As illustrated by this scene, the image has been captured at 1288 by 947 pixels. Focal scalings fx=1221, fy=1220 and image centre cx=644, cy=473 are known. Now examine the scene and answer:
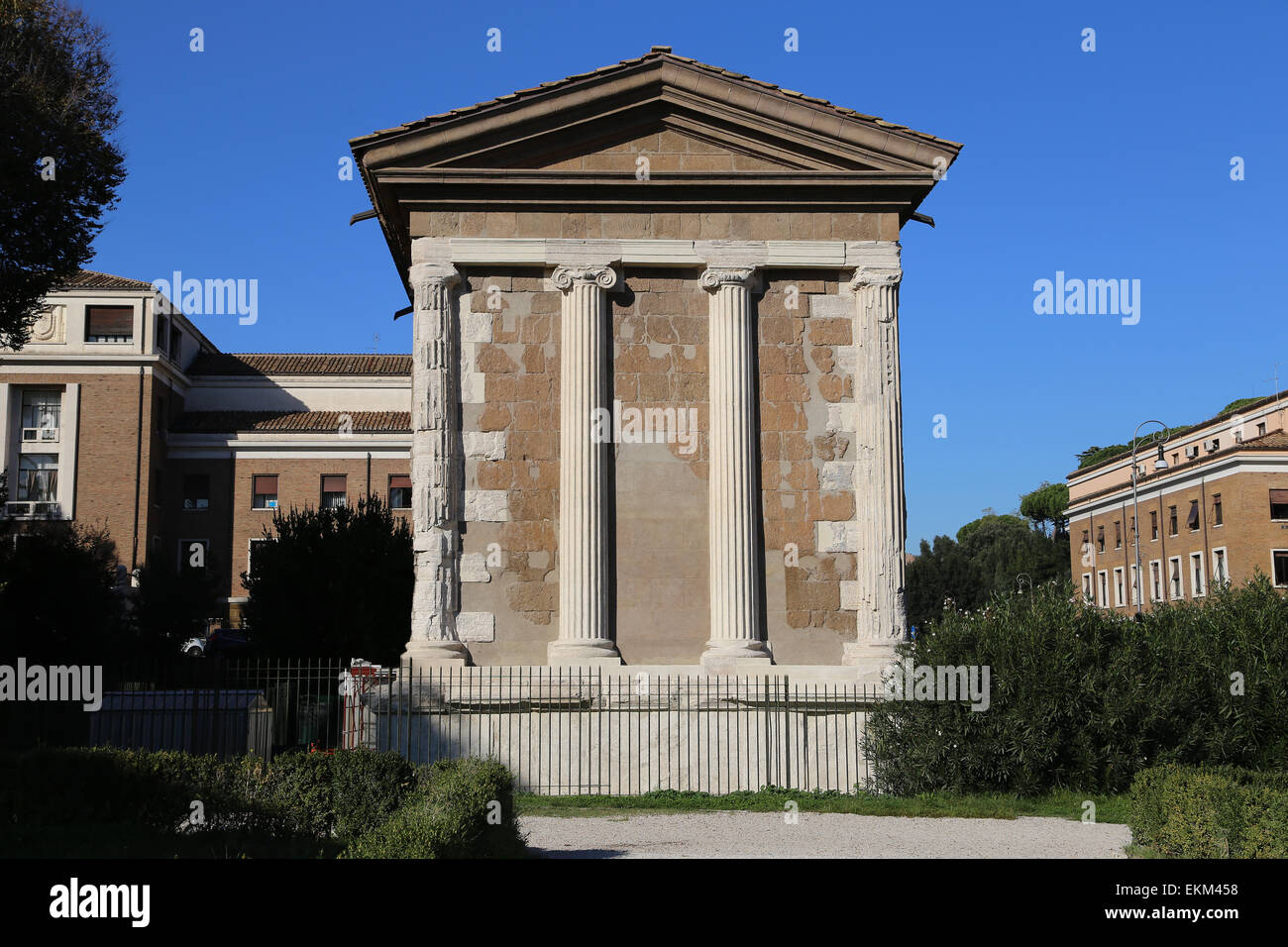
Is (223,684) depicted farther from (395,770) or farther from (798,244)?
(798,244)

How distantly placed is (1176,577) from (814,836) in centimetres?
5277

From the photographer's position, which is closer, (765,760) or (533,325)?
(765,760)

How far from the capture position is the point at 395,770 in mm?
11586

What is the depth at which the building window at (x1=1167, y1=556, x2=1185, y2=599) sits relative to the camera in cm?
5894

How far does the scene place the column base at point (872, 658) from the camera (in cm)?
1611

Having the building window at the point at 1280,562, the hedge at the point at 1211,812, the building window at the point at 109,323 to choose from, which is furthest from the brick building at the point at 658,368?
the building window at the point at 1280,562

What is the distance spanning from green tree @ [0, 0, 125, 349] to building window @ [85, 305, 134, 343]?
32.8m

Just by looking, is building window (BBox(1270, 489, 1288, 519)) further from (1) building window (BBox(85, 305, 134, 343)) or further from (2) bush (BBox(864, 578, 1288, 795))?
(1) building window (BBox(85, 305, 134, 343))

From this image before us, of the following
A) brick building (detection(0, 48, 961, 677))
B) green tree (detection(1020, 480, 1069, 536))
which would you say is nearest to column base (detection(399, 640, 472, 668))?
brick building (detection(0, 48, 961, 677))

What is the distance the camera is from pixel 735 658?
16047mm

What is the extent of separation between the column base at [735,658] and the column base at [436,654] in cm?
323
